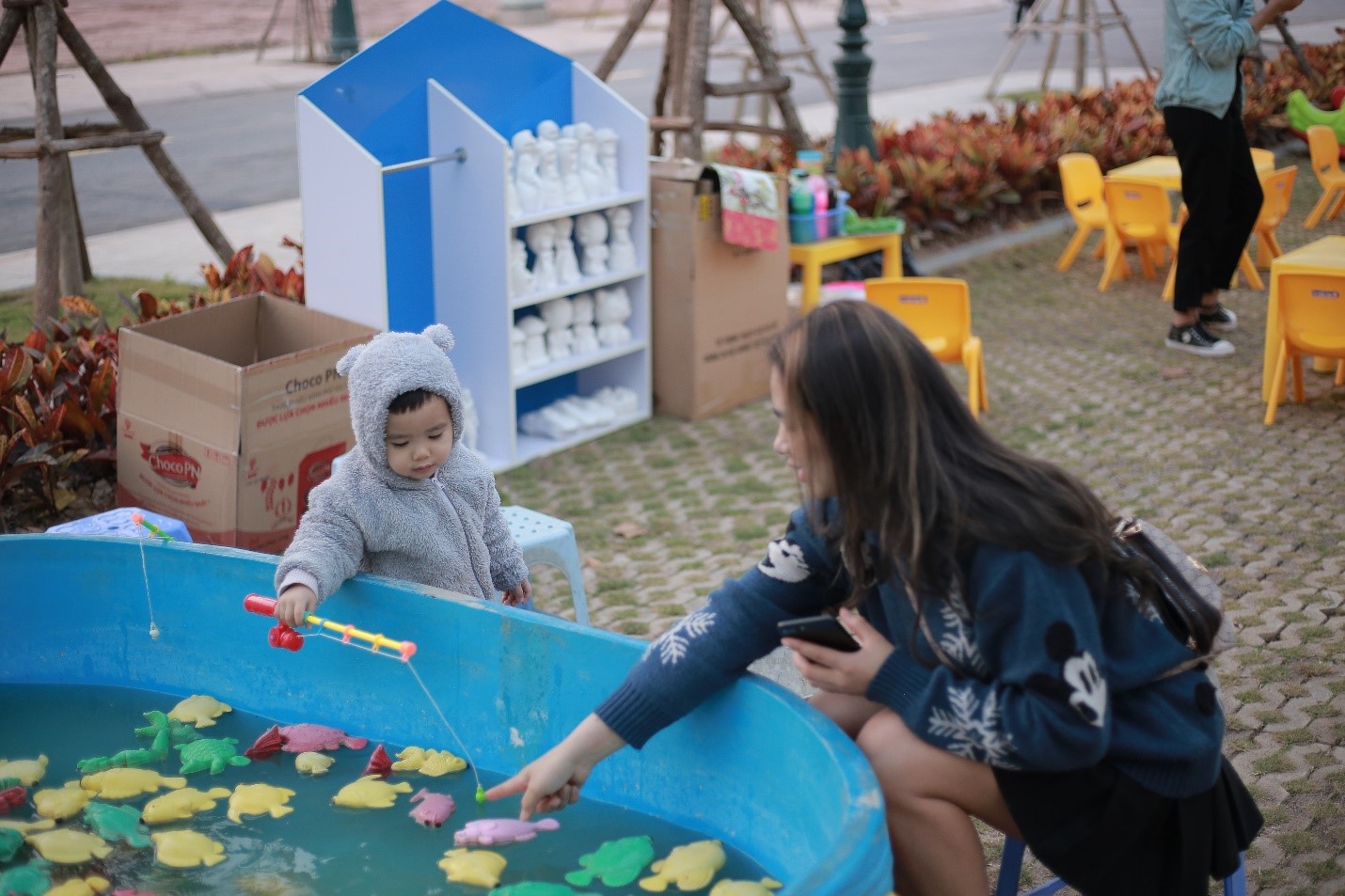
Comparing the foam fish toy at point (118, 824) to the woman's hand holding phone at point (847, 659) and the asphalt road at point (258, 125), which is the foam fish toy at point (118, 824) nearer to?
the woman's hand holding phone at point (847, 659)

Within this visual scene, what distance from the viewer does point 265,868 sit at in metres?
2.28

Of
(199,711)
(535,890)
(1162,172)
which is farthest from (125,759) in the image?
(1162,172)

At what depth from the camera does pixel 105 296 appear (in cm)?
663

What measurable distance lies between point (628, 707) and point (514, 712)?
496mm

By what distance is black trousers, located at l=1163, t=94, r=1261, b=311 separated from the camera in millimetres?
5480

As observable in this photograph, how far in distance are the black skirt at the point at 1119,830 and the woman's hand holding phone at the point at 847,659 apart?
0.73ft

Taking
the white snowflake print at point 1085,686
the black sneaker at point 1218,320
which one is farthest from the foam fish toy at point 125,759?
the black sneaker at point 1218,320

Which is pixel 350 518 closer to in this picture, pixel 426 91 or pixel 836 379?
pixel 836 379

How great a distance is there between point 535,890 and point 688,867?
245mm

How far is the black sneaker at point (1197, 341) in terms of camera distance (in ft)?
19.0

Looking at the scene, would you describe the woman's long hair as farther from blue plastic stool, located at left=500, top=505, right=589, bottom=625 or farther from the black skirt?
blue plastic stool, located at left=500, top=505, right=589, bottom=625

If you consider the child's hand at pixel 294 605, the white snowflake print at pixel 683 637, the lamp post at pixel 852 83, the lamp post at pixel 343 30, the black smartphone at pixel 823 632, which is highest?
the lamp post at pixel 343 30

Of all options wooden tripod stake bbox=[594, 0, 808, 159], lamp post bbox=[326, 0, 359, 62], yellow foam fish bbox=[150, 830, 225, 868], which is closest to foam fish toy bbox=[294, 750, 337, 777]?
yellow foam fish bbox=[150, 830, 225, 868]

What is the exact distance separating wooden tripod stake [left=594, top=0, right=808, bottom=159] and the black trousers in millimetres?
2095
